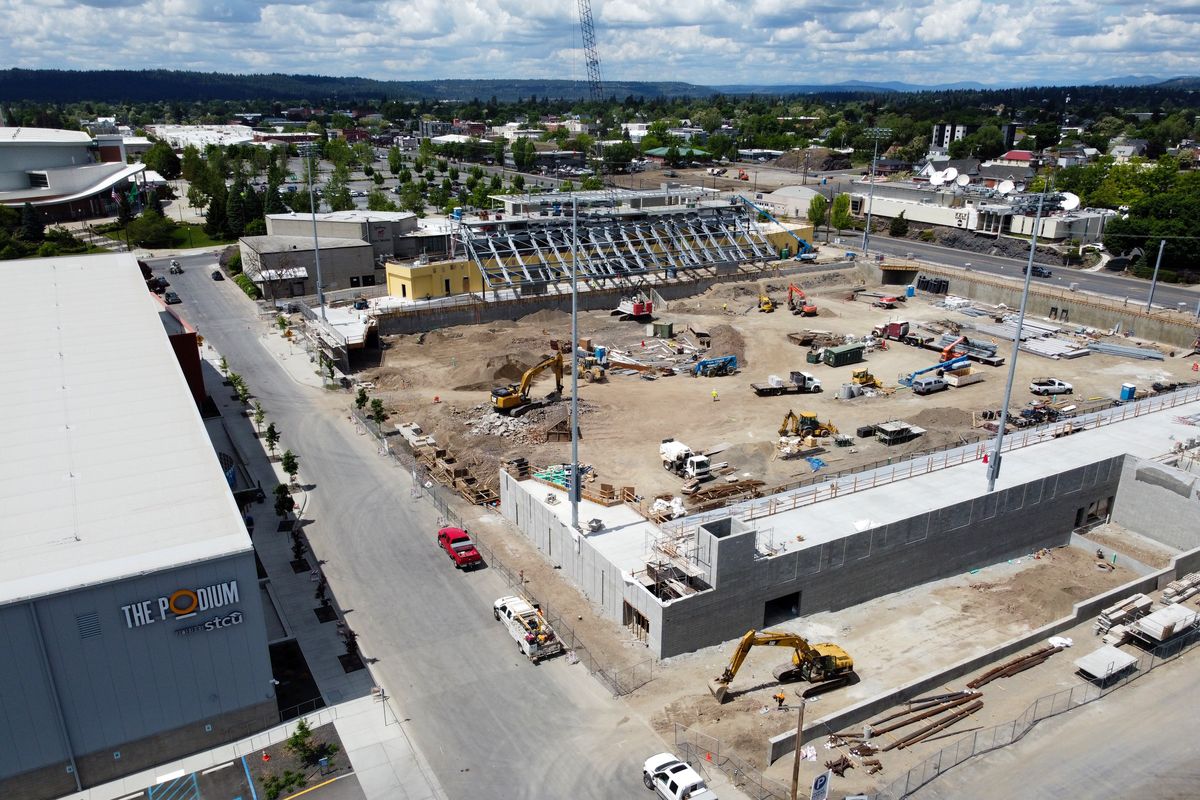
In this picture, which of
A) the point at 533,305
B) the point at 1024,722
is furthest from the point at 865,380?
the point at 1024,722

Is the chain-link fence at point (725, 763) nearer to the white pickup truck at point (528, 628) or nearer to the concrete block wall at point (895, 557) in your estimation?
the concrete block wall at point (895, 557)

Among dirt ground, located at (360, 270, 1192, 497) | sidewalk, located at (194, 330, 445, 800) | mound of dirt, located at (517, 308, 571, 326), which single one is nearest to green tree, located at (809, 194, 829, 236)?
dirt ground, located at (360, 270, 1192, 497)

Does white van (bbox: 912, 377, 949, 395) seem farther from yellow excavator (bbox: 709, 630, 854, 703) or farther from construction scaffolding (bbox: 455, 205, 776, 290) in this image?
yellow excavator (bbox: 709, 630, 854, 703)

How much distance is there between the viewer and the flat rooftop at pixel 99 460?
20639 mm

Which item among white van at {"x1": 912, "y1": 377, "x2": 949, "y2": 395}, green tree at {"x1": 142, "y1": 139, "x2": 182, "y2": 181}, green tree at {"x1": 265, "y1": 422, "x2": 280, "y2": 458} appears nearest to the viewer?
green tree at {"x1": 265, "y1": 422, "x2": 280, "y2": 458}

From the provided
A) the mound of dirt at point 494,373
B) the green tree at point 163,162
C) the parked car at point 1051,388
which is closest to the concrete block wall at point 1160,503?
the parked car at point 1051,388

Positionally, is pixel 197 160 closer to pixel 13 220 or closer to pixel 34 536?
pixel 13 220

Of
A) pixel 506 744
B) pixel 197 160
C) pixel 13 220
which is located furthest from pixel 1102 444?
pixel 197 160

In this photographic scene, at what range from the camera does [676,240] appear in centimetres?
7806

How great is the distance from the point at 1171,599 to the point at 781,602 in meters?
14.0

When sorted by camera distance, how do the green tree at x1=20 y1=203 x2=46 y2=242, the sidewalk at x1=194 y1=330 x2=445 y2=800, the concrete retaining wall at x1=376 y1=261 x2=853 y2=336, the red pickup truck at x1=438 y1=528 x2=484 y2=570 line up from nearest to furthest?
the sidewalk at x1=194 y1=330 x2=445 y2=800 < the red pickup truck at x1=438 y1=528 x2=484 y2=570 < the concrete retaining wall at x1=376 y1=261 x2=853 y2=336 < the green tree at x1=20 y1=203 x2=46 y2=242

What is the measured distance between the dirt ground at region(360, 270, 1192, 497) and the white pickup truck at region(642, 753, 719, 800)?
1650cm

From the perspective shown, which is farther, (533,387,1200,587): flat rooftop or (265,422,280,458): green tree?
(265,422,280,458): green tree

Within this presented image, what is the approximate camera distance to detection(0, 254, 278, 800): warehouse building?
63.6 ft
